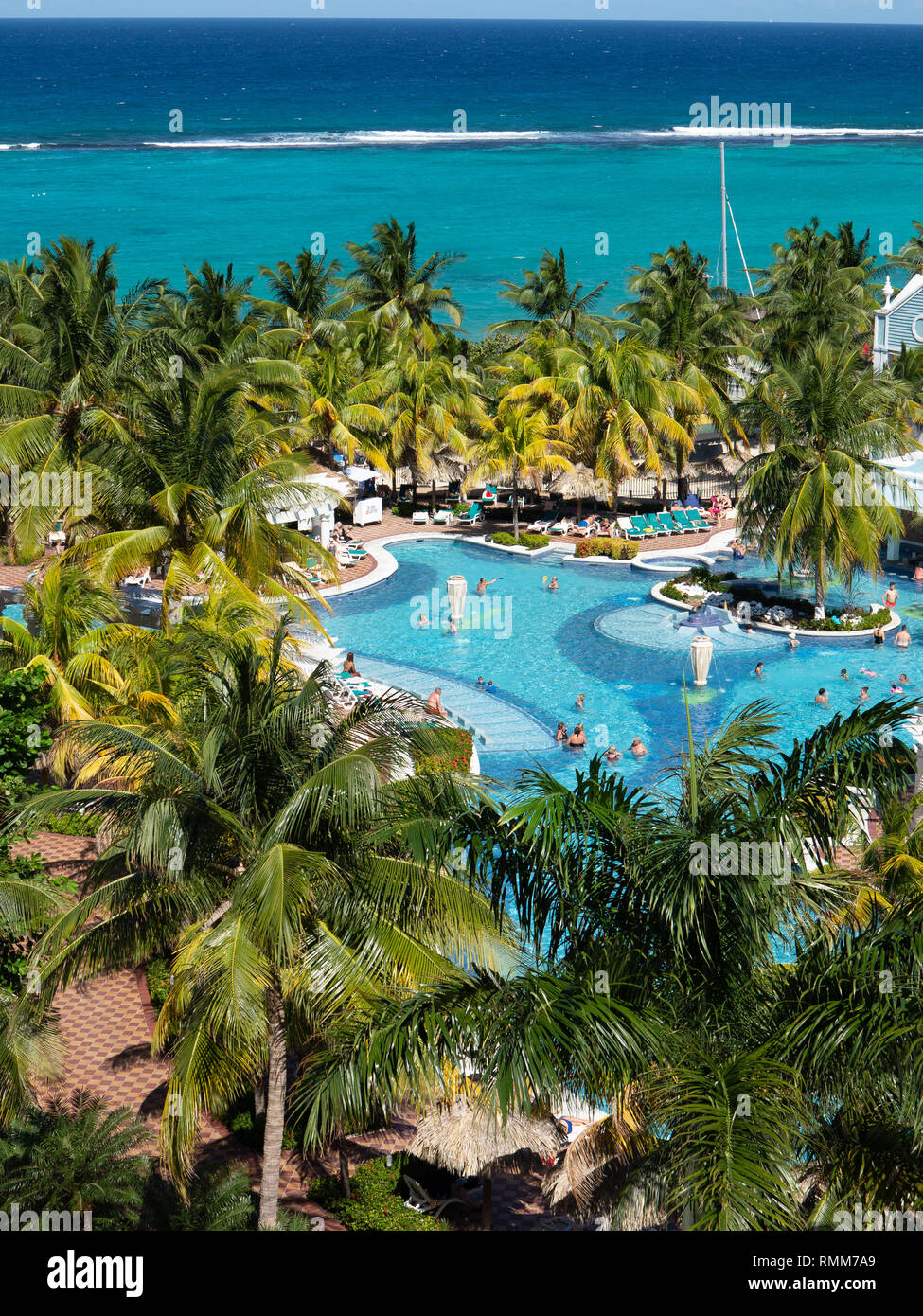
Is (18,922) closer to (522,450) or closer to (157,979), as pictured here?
(157,979)

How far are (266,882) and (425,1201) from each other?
4.84 m

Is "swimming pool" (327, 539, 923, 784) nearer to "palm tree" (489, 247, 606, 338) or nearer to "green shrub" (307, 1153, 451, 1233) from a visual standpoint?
"palm tree" (489, 247, 606, 338)

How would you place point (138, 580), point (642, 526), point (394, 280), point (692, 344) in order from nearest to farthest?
point (138, 580), point (642, 526), point (692, 344), point (394, 280)

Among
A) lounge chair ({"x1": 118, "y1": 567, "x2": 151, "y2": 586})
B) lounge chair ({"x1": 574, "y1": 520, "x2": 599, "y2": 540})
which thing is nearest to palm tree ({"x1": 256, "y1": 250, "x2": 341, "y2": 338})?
lounge chair ({"x1": 574, "y1": 520, "x2": 599, "y2": 540})

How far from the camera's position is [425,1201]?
43.9 ft

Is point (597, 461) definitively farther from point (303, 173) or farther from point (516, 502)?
point (303, 173)

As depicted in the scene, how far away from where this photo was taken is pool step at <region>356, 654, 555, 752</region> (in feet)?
84.7

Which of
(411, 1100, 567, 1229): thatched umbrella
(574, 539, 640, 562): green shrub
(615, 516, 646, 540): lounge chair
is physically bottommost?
(411, 1100, 567, 1229): thatched umbrella

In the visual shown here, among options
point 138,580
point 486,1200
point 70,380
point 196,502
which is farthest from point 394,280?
point 486,1200

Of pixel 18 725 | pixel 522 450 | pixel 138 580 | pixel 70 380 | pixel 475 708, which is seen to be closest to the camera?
pixel 18 725

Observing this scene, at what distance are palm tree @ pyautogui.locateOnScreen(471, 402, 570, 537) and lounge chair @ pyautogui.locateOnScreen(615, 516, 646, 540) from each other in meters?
2.22

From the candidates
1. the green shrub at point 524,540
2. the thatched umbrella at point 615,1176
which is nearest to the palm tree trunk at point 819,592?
the green shrub at point 524,540

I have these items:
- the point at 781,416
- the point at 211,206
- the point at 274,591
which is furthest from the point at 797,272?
the point at 211,206

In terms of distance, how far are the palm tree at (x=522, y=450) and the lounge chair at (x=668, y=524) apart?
3143 millimetres
